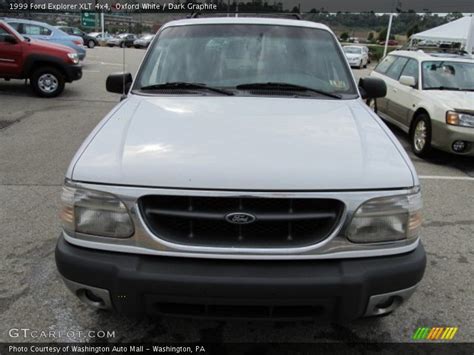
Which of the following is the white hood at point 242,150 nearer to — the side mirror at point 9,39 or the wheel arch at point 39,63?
the wheel arch at point 39,63

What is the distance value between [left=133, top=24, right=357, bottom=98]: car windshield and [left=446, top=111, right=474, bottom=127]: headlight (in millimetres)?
3313

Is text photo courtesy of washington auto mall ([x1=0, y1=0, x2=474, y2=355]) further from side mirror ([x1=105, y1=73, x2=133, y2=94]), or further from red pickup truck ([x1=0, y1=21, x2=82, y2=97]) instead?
red pickup truck ([x1=0, y1=21, x2=82, y2=97])

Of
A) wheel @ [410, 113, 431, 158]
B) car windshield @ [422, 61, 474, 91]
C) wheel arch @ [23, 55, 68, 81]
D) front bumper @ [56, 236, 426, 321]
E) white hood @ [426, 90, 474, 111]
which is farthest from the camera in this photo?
wheel arch @ [23, 55, 68, 81]

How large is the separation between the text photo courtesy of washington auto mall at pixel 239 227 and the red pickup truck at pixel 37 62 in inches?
287

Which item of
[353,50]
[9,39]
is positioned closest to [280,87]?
[9,39]

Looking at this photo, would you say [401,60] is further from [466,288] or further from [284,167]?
[284,167]

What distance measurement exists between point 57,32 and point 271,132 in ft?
49.9

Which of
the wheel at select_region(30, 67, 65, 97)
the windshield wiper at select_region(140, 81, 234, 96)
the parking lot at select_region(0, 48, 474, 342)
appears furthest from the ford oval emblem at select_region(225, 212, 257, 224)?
the wheel at select_region(30, 67, 65, 97)

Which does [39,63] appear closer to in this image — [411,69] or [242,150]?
[411,69]

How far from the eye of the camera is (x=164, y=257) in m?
2.08

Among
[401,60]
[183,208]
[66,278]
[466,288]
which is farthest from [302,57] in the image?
[401,60]

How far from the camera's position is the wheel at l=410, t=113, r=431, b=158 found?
6559mm

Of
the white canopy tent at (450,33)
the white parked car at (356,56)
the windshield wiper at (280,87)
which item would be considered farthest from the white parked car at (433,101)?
the white canopy tent at (450,33)

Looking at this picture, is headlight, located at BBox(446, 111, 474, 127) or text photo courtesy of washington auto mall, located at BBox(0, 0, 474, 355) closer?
text photo courtesy of washington auto mall, located at BBox(0, 0, 474, 355)
